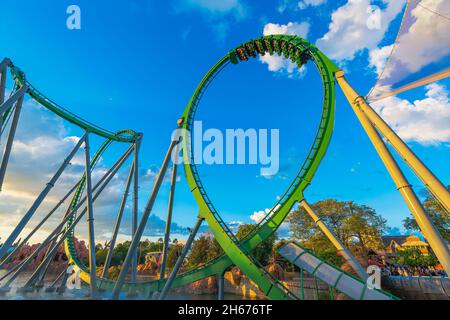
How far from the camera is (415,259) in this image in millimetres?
25078

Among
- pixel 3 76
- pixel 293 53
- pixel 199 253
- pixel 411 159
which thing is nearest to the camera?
pixel 411 159

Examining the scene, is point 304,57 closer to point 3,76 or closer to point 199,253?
point 3,76

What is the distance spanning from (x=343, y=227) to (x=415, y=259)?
7.27 meters

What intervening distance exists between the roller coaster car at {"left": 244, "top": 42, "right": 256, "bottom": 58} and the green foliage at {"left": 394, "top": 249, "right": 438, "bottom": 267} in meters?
27.1

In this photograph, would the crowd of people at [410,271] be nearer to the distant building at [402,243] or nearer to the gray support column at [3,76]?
the distant building at [402,243]

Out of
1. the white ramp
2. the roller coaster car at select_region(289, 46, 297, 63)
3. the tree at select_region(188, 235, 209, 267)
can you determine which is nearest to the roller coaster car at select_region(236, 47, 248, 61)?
the roller coaster car at select_region(289, 46, 297, 63)

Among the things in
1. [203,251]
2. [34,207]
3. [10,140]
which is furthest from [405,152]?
[203,251]

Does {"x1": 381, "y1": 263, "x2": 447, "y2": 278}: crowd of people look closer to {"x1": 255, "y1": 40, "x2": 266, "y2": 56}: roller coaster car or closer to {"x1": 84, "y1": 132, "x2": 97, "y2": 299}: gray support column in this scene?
{"x1": 255, "y1": 40, "x2": 266, "y2": 56}: roller coaster car

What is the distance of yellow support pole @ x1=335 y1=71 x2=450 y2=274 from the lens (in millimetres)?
5250

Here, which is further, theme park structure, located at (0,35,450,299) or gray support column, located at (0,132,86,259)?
gray support column, located at (0,132,86,259)

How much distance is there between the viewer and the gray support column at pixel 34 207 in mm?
9819

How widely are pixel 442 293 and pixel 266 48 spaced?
70.2ft

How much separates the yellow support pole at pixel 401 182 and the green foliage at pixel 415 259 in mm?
25837
